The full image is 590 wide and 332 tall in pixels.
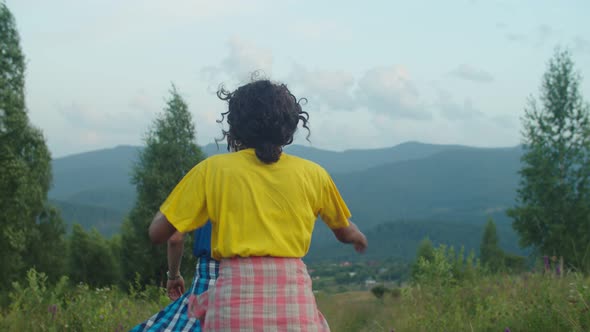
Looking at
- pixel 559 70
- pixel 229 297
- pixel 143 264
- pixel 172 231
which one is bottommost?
pixel 143 264

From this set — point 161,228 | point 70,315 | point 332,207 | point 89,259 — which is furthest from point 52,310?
point 89,259

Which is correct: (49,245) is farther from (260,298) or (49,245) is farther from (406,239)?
(406,239)

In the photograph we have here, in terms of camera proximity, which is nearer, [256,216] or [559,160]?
[256,216]

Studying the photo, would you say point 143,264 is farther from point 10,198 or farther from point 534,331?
point 534,331

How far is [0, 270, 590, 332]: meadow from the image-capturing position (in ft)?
15.5

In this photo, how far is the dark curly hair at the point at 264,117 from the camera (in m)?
2.40

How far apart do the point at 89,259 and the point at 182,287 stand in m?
40.9

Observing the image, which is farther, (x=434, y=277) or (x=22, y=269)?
(x=22, y=269)

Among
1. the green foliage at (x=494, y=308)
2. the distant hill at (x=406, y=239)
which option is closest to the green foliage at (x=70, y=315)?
the green foliage at (x=494, y=308)

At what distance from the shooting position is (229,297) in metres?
2.34

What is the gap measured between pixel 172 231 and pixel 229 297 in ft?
1.12

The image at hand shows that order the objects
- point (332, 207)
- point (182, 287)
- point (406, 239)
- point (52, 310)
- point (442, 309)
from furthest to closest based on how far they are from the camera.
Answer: point (406, 239) → point (442, 309) → point (52, 310) → point (182, 287) → point (332, 207)

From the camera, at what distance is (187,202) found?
2354 mm

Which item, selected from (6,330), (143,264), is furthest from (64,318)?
(143,264)
